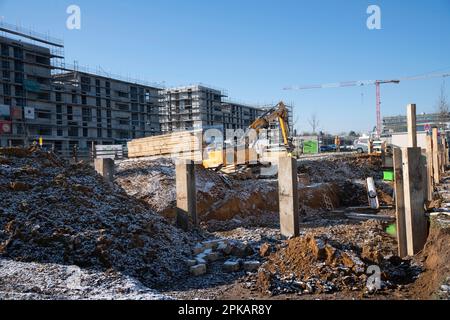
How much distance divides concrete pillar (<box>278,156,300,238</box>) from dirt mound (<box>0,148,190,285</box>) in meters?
2.46

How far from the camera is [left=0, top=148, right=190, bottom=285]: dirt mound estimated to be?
22.6ft

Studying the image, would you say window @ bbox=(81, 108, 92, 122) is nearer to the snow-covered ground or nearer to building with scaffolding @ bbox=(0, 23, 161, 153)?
building with scaffolding @ bbox=(0, 23, 161, 153)

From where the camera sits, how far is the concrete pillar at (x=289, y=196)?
30.0ft

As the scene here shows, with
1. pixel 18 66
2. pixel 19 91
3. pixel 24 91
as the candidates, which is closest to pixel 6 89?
pixel 19 91

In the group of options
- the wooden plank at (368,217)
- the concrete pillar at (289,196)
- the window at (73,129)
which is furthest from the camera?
the window at (73,129)

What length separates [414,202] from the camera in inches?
306

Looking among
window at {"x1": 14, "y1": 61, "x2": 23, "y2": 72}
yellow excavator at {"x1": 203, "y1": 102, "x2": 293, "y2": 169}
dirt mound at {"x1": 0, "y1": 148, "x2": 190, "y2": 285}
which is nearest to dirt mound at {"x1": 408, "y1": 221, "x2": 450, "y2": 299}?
dirt mound at {"x1": 0, "y1": 148, "x2": 190, "y2": 285}

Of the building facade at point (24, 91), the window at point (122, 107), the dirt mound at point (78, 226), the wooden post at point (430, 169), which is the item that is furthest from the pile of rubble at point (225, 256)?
the window at point (122, 107)

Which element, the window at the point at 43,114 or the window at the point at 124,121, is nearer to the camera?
the window at the point at 43,114

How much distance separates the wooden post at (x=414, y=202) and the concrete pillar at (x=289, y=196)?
94.2 inches

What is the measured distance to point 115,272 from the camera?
20.8 feet

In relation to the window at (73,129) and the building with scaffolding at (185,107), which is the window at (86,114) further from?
the building with scaffolding at (185,107)

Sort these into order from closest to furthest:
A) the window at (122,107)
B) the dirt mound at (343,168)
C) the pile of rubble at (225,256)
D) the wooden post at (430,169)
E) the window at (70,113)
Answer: the pile of rubble at (225,256)
the wooden post at (430,169)
the dirt mound at (343,168)
the window at (70,113)
the window at (122,107)
